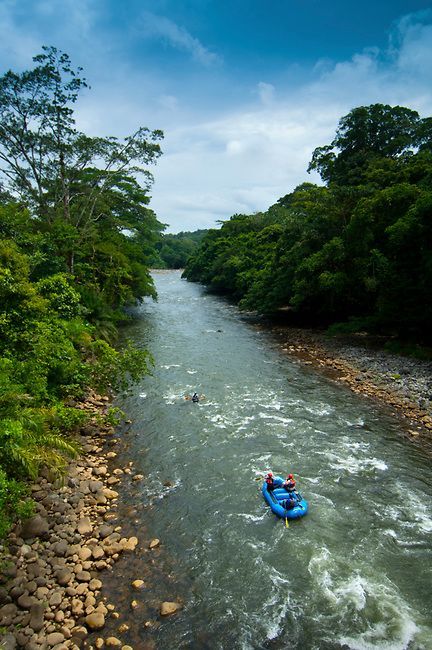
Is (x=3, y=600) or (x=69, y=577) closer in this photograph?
(x=3, y=600)

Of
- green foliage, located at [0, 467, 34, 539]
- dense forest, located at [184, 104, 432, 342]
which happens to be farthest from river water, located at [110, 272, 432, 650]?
dense forest, located at [184, 104, 432, 342]

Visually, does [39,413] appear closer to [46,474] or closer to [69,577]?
[46,474]

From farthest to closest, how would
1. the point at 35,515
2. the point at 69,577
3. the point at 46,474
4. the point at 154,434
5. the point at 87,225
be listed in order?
the point at 87,225 → the point at 154,434 → the point at 46,474 → the point at 35,515 → the point at 69,577

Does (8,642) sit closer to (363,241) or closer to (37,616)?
(37,616)

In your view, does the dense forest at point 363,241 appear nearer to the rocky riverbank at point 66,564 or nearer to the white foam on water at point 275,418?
the white foam on water at point 275,418

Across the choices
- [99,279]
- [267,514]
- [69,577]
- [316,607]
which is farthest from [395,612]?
[99,279]

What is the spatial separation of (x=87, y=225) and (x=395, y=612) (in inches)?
941

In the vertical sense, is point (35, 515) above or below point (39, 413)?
below

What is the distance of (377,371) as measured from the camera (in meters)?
17.3

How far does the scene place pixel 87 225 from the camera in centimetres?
2361

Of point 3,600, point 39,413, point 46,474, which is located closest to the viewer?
point 3,600

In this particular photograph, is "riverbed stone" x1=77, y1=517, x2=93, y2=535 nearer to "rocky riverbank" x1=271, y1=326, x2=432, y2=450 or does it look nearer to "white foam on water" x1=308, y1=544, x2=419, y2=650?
"white foam on water" x1=308, y1=544, x2=419, y2=650

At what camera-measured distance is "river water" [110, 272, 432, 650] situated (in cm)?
593

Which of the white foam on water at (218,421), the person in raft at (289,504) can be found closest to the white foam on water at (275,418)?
the white foam on water at (218,421)
